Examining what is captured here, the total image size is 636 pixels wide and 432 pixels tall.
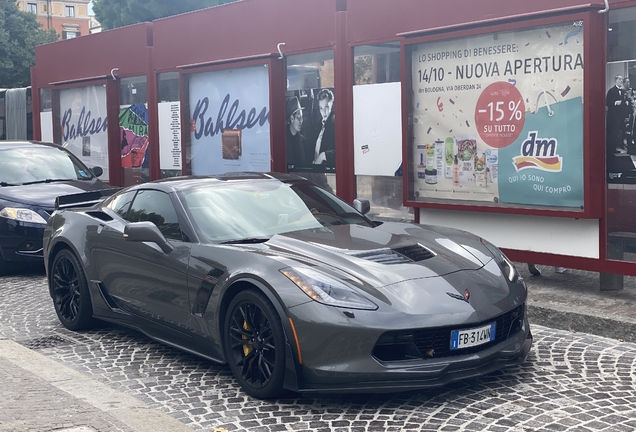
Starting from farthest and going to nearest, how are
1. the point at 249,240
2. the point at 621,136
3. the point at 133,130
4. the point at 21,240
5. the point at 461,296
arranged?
the point at 133,130
the point at 21,240
the point at 621,136
the point at 249,240
the point at 461,296

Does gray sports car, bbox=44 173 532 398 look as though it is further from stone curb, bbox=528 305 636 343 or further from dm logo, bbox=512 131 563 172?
dm logo, bbox=512 131 563 172

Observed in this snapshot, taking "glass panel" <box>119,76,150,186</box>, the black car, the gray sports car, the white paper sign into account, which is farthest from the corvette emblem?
"glass panel" <box>119,76,150,186</box>

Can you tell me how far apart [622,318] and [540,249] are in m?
1.79

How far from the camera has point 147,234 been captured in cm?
593

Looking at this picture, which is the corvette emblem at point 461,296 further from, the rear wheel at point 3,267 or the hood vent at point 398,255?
the rear wheel at point 3,267

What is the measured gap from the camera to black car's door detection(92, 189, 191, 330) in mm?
5848

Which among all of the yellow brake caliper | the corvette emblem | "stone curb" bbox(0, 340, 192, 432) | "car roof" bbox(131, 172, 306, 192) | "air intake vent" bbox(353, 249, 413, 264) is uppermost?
"car roof" bbox(131, 172, 306, 192)

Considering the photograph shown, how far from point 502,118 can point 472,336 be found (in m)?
4.11

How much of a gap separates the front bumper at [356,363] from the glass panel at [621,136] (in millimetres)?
3310

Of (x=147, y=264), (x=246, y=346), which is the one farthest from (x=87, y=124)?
(x=246, y=346)

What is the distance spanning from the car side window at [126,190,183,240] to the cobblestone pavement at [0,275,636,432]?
97 centimetres

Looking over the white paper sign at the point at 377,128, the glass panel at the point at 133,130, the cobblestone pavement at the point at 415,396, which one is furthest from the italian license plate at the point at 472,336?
the glass panel at the point at 133,130

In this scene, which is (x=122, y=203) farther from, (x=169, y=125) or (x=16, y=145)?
(x=169, y=125)

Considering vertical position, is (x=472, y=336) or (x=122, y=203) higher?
(x=122, y=203)
